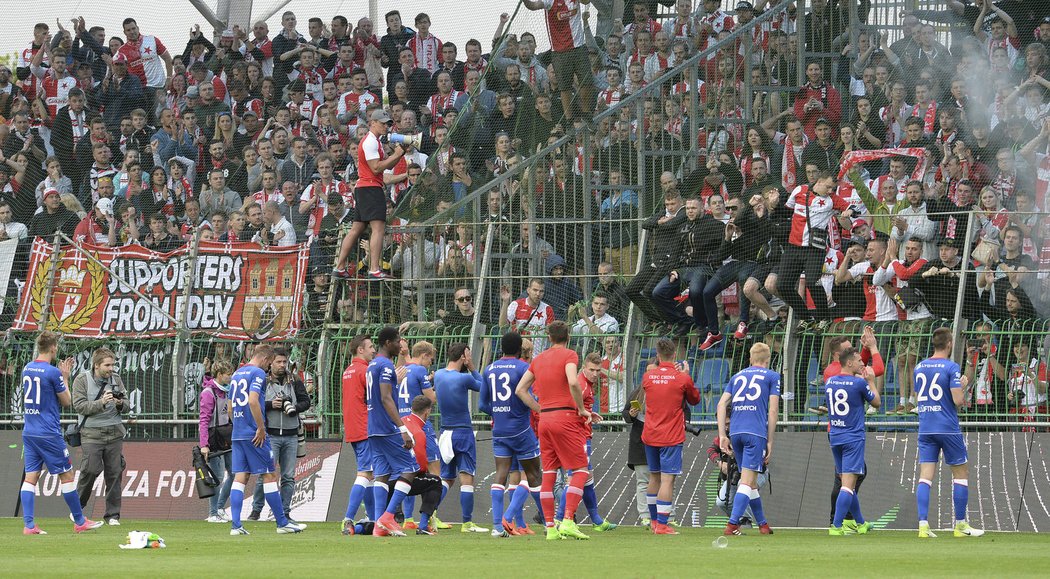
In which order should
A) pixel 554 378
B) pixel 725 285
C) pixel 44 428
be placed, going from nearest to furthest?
pixel 554 378 → pixel 44 428 → pixel 725 285

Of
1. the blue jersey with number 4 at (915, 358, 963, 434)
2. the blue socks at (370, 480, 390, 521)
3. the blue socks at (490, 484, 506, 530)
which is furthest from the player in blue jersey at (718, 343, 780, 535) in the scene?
the blue socks at (370, 480, 390, 521)

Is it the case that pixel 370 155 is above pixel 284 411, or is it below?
above

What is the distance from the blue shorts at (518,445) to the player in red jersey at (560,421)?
→ 585 millimetres

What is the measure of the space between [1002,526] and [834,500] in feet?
6.64

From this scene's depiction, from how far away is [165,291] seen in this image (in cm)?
1992

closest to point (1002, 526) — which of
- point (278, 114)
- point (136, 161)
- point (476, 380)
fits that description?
point (476, 380)

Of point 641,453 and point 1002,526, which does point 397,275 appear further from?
point 1002,526

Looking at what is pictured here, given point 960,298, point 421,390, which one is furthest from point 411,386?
point 960,298

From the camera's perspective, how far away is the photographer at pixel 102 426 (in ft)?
55.5

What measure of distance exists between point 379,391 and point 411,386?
1.35 metres

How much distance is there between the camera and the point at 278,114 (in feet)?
81.8

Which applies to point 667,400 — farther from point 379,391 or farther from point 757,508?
point 379,391

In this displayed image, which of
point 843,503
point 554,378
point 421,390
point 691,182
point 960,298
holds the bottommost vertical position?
point 843,503

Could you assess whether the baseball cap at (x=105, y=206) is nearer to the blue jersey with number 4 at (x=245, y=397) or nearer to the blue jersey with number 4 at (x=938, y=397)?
the blue jersey with number 4 at (x=245, y=397)
